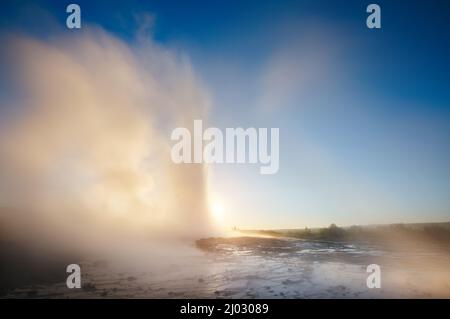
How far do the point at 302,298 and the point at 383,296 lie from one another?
1.62 m

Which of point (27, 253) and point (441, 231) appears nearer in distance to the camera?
point (27, 253)

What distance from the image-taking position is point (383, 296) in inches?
252

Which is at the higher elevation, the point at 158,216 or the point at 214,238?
the point at 158,216

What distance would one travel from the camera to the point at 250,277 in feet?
23.0

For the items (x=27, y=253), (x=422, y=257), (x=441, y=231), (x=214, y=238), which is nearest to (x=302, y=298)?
(x=214, y=238)

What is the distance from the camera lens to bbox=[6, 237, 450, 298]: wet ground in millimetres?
6477

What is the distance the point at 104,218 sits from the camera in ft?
25.9

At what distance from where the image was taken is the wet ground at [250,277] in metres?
6.48

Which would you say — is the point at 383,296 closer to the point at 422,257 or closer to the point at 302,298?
the point at 302,298
